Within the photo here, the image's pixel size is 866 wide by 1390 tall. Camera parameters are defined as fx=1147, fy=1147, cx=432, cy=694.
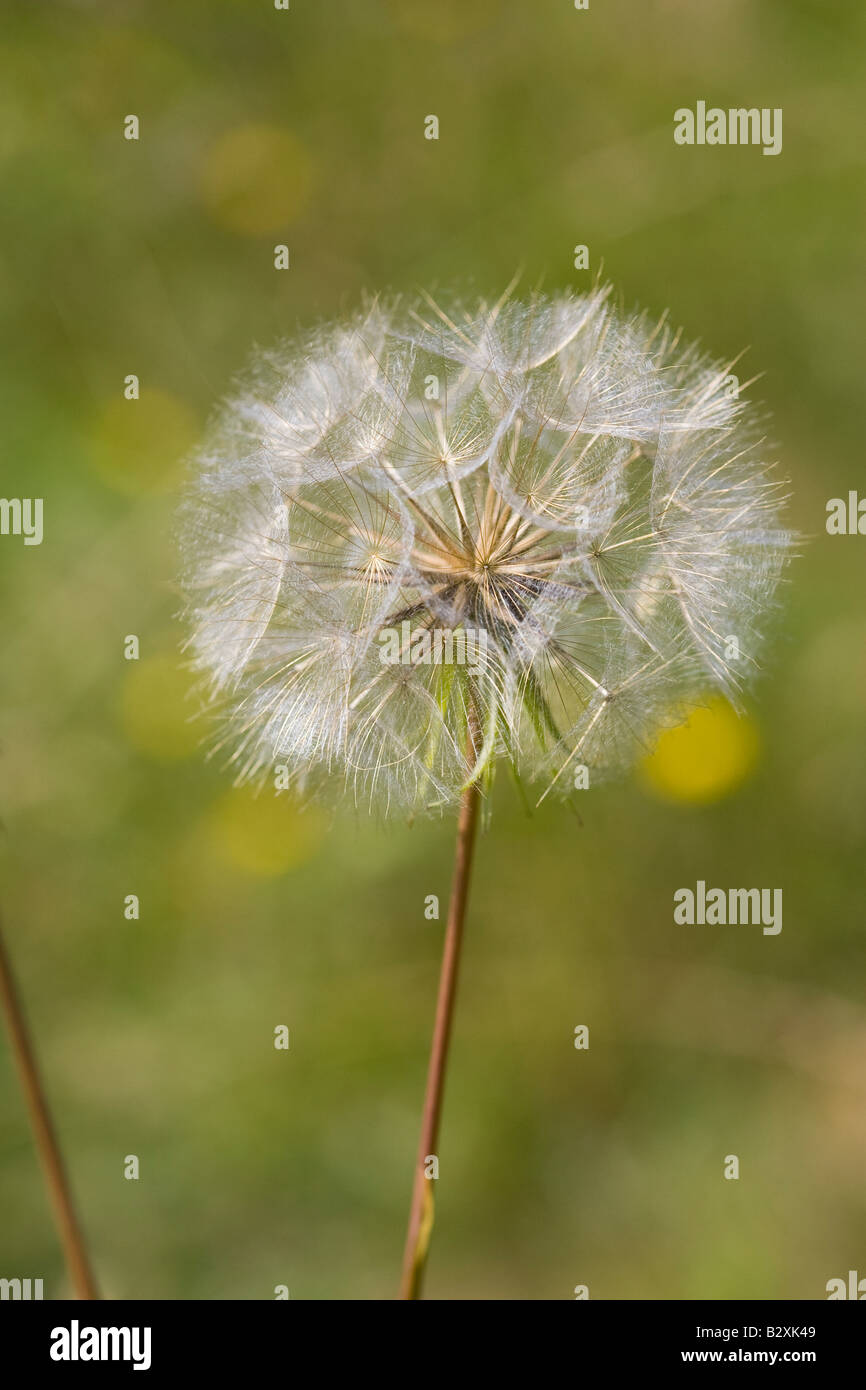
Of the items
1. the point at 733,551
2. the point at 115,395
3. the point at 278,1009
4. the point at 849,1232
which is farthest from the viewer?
the point at 115,395

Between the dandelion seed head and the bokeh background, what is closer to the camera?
the dandelion seed head

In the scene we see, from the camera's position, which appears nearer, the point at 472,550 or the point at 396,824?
the point at 472,550

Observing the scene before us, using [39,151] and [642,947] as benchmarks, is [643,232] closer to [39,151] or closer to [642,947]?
[39,151]

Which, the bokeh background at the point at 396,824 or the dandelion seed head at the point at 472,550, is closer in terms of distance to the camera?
the dandelion seed head at the point at 472,550

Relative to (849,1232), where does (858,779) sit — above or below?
above

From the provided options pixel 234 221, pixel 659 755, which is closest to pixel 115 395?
pixel 234 221
